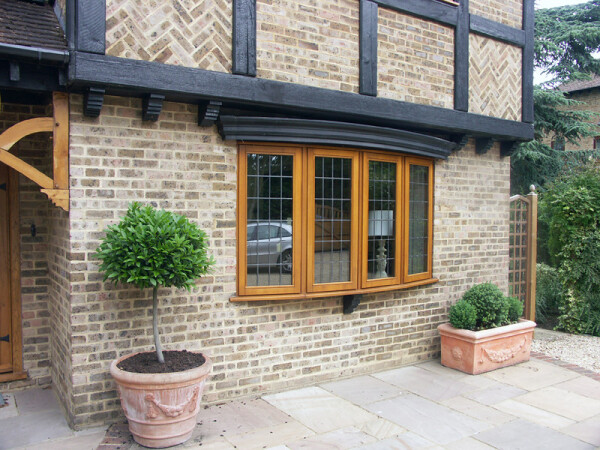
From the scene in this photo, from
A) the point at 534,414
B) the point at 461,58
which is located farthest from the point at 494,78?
the point at 534,414

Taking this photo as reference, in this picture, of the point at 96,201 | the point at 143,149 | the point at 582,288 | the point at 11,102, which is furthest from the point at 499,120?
the point at 11,102

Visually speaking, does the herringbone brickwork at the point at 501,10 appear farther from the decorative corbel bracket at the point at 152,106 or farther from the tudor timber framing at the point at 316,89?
the decorative corbel bracket at the point at 152,106

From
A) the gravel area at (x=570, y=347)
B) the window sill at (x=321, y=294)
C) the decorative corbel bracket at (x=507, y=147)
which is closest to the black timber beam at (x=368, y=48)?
the window sill at (x=321, y=294)

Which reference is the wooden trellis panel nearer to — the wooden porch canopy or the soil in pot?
the soil in pot

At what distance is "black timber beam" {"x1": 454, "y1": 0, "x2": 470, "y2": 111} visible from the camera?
632 centimetres

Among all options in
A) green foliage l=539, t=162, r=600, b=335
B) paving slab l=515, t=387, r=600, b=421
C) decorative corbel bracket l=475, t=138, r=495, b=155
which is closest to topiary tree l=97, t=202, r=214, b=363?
paving slab l=515, t=387, r=600, b=421

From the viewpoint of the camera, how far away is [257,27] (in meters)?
4.84

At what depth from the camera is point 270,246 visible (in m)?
5.11

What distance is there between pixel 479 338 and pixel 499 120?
9.44 feet

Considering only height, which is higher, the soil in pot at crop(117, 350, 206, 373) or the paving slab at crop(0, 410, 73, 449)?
the soil in pot at crop(117, 350, 206, 373)

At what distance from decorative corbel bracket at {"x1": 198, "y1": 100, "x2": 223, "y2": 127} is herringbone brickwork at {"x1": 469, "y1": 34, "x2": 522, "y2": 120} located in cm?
A: 354

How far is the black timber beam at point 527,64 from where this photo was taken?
707cm

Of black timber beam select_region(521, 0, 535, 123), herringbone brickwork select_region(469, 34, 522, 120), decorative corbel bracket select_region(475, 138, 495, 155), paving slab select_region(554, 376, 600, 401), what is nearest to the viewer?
paving slab select_region(554, 376, 600, 401)

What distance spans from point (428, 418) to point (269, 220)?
2399 millimetres
